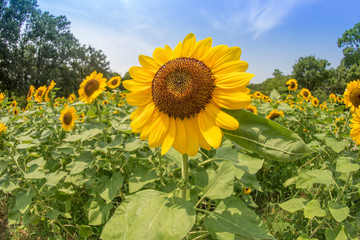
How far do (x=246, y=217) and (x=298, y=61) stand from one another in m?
53.1

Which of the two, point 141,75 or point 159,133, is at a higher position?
point 141,75

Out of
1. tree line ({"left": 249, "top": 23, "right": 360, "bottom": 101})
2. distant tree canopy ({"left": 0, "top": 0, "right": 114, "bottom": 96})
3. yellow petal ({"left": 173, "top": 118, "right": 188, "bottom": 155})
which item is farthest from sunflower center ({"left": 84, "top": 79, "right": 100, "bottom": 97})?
tree line ({"left": 249, "top": 23, "right": 360, "bottom": 101})

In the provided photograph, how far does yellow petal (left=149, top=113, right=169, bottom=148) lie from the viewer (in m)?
0.99

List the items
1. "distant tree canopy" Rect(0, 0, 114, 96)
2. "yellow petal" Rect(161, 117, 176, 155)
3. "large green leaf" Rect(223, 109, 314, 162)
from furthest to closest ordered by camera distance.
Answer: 1. "distant tree canopy" Rect(0, 0, 114, 96)
2. "yellow petal" Rect(161, 117, 176, 155)
3. "large green leaf" Rect(223, 109, 314, 162)

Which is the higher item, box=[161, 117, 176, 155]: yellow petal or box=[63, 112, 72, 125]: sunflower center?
box=[63, 112, 72, 125]: sunflower center

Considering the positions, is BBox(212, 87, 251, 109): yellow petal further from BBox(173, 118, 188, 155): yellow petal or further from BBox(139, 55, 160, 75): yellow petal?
BBox(139, 55, 160, 75): yellow petal

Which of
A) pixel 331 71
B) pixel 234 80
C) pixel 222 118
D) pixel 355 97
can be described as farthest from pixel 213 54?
pixel 331 71

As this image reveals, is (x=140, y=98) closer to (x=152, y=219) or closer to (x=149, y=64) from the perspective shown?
(x=149, y=64)

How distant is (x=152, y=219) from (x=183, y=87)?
63 cm

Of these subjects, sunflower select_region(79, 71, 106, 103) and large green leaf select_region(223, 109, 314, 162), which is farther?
sunflower select_region(79, 71, 106, 103)

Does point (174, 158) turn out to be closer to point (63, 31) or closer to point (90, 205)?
point (90, 205)

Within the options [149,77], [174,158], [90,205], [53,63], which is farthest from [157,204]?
[53,63]

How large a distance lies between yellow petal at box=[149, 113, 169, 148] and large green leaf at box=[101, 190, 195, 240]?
289 mm

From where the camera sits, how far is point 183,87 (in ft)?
3.22
